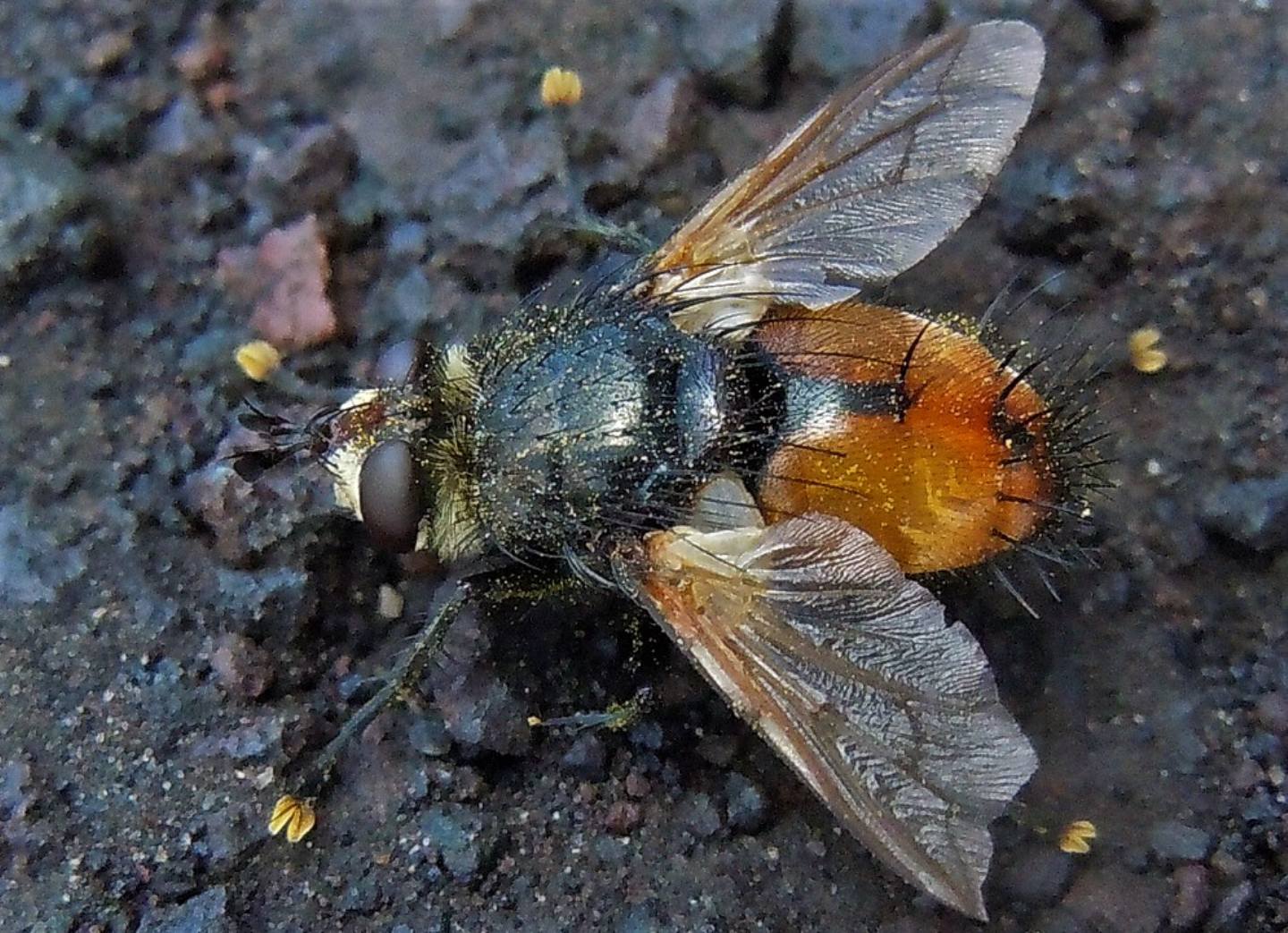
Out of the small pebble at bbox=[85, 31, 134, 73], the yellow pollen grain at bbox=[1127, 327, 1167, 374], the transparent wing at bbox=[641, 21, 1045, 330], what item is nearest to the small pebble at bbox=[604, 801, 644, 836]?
the transparent wing at bbox=[641, 21, 1045, 330]

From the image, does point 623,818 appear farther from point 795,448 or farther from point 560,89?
point 560,89

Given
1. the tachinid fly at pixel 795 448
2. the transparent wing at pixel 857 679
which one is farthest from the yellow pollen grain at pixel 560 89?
the transparent wing at pixel 857 679

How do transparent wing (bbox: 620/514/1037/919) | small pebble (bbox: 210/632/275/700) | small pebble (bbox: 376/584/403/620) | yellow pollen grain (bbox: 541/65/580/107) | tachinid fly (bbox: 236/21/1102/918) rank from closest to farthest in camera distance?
transparent wing (bbox: 620/514/1037/919) < tachinid fly (bbox: 236/21/1102/918) < small pebble (bbox: 210/632/275/700) < small pebble (bbox: 376/584/403/620) < yellow pollen grain (bbox: 541/65/580/107)

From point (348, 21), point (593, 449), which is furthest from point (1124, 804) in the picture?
point (348, 21)

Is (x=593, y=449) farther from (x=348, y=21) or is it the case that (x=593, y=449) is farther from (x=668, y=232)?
(x=348, y=21)

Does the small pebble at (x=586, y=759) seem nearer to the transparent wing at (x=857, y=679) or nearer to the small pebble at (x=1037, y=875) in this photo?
the transparent wing at (x=857, y=679)

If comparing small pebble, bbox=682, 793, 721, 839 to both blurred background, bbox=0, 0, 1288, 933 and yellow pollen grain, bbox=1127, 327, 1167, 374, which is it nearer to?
blurred background, bbox=0, 0, 1288, 933
